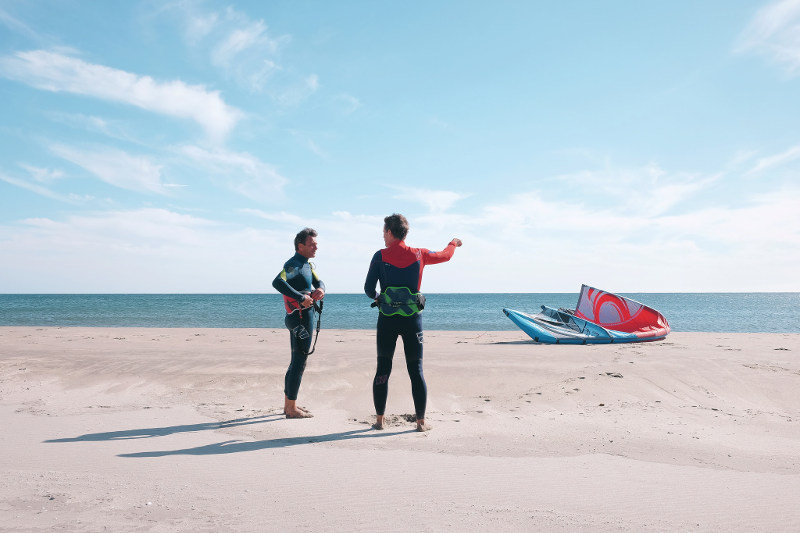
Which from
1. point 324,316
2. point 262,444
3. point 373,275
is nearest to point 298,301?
point 373,275

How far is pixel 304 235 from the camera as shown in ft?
18.8

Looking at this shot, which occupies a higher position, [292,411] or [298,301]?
[298,301]

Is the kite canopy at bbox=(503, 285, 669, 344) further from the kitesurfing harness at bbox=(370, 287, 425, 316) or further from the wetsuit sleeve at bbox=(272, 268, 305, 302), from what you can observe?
the wetsuit sleeve at bbox=(272, 268, 305, 302)

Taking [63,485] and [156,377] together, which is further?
[156,377]

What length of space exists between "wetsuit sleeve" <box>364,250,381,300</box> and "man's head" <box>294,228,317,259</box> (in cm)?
92

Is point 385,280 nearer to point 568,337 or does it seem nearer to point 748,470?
point 748,470

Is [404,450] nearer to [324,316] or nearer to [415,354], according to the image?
[415,354]

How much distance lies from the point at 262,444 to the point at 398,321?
5.82ft

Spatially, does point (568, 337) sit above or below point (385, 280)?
below

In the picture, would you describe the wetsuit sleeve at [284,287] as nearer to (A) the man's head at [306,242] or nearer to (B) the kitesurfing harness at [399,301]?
(A) the man's head at [306,242]

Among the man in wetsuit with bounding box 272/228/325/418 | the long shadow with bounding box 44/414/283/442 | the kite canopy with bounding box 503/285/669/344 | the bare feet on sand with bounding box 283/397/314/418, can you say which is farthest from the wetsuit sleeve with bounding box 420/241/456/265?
the kite canopy with bounding box 503/285/669/344

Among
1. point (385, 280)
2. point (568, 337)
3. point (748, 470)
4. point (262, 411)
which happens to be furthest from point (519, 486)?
point (568, 337)

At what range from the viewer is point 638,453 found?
14.1 feet

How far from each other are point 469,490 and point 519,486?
38 centimetres
